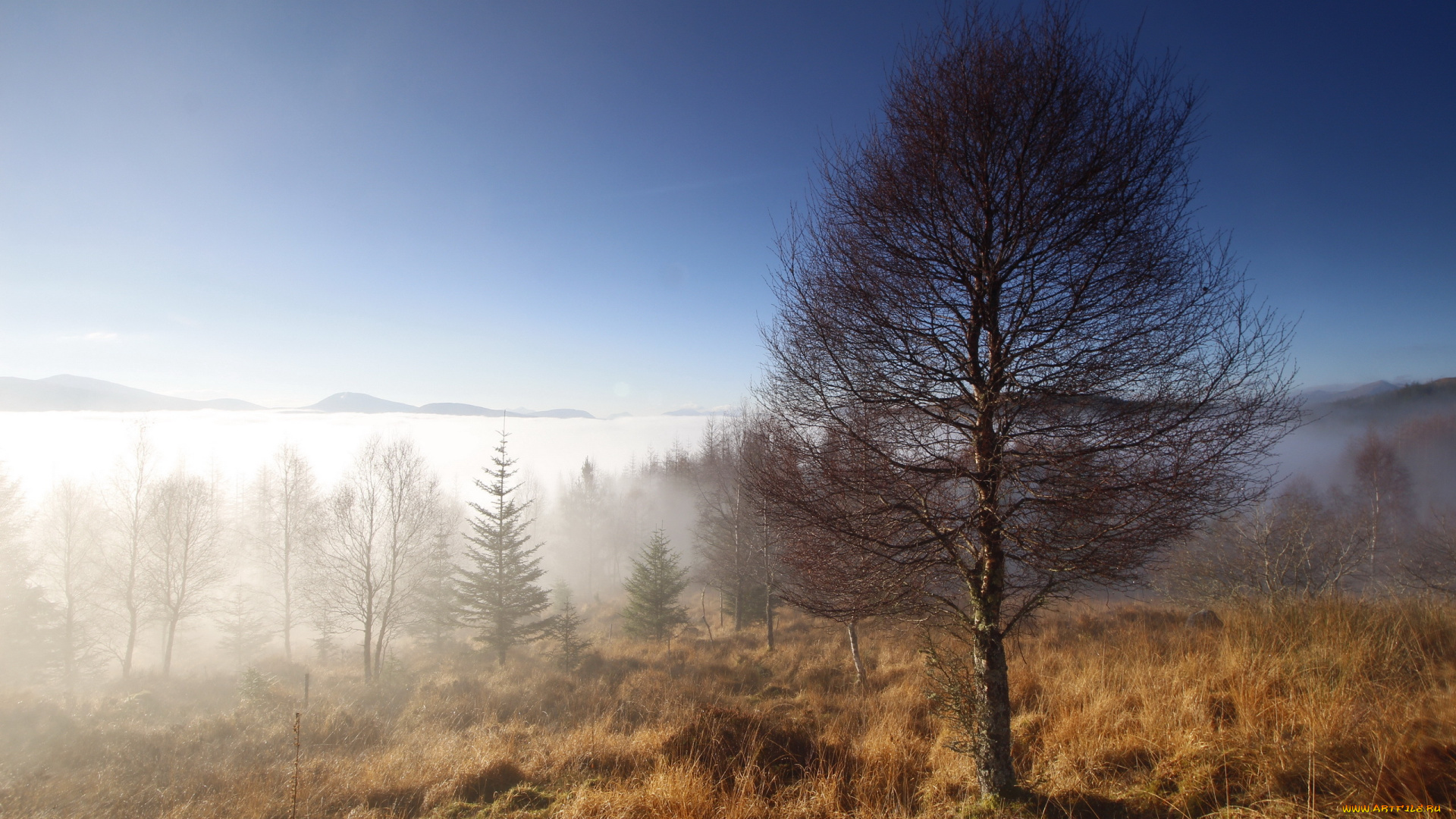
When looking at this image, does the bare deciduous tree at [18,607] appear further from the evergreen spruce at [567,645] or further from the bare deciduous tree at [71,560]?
the evergreen spruce at [567,645]

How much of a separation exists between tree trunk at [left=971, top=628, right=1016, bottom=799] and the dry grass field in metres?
0.21

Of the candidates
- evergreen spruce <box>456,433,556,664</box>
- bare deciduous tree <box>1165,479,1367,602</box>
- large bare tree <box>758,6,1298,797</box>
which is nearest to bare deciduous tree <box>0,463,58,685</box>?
evergreen spruce <box>456,433,556,664</box>

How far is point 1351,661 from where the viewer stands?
15.8 ft

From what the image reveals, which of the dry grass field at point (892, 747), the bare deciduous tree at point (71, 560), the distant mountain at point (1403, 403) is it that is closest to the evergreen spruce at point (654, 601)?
the dry grass field at point (892, 747)

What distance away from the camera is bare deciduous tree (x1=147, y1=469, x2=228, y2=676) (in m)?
20.7

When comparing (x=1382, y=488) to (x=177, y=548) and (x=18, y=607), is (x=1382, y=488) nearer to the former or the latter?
(x=177, y=548)

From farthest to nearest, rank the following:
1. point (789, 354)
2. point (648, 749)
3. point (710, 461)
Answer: point (710, 461)
point (648, 749)
point (789, 354)

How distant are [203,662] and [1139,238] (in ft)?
137

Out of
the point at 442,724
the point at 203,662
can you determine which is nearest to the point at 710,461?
the point at 442,724

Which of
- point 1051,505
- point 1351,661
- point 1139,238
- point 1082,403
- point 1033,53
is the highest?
point 1033,53

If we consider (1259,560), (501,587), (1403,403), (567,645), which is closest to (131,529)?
(501,587)

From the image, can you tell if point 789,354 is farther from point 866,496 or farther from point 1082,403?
point 1082,403

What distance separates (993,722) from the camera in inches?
158

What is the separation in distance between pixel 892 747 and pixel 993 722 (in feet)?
5.43
